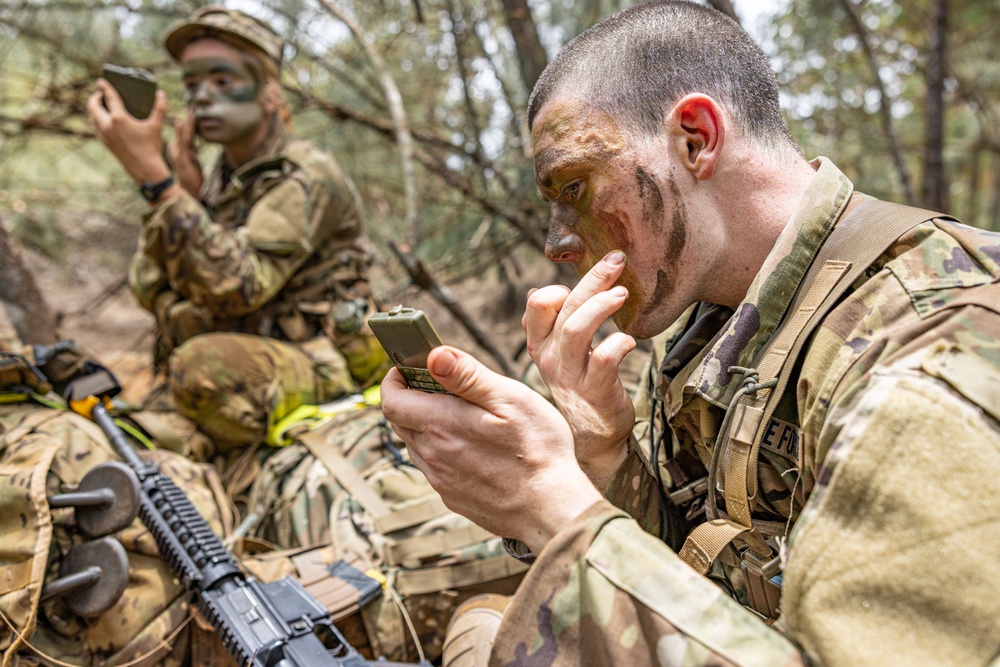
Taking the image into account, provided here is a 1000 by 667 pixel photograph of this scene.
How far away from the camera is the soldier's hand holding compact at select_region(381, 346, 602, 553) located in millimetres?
1188

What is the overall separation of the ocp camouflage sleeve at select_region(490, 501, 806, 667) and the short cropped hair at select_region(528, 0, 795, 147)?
885mm

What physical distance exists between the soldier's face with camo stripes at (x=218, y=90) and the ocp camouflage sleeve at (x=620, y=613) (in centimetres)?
331

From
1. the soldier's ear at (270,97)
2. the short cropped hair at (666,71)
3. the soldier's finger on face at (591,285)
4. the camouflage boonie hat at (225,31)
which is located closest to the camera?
the soldier's finger on face at (591,285)

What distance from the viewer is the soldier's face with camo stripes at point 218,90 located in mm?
3750

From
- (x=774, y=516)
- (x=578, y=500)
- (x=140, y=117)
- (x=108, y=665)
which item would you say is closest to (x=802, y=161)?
(x=774, y=516)

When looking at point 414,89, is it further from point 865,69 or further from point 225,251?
point 865,69

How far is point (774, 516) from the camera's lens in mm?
1433

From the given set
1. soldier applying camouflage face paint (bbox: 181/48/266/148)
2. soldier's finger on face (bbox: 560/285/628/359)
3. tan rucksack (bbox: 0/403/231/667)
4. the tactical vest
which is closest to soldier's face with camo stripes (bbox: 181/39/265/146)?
soldier applying camouflage face paint (bbox: 181/48/266/148)

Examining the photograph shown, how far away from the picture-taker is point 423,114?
5785 millimetres

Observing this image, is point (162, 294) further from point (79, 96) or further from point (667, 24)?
point (667, 24)

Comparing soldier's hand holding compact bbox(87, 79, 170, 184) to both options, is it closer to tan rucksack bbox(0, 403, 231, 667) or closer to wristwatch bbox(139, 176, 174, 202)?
wristwatch bbox(139, 176, 174, 202)

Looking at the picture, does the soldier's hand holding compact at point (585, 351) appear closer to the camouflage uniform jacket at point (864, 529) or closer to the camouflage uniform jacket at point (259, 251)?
the camouflage uniform jacket at point (864, 529)

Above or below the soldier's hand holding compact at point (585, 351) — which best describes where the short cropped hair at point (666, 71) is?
above

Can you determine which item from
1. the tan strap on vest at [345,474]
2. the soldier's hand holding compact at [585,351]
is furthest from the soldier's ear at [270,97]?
the soldier's hand holding compact at [585,351]
